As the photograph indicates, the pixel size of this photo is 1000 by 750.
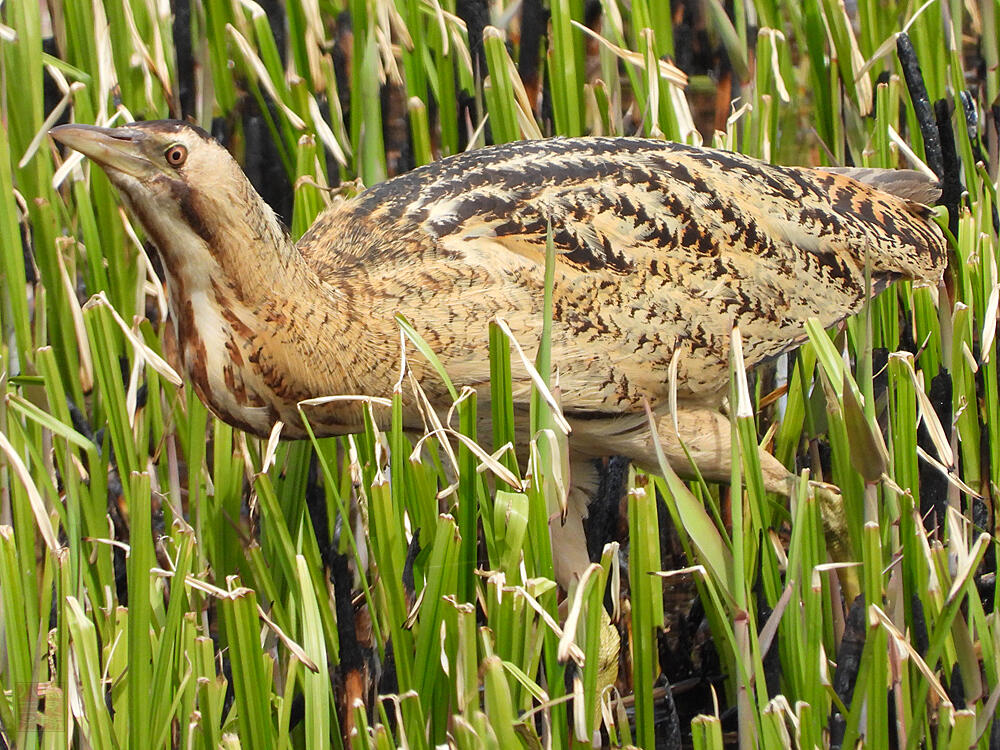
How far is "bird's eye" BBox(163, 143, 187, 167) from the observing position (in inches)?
50.8

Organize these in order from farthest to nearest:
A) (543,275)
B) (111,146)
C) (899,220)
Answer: (899,220) → (543,275) → (111,146)

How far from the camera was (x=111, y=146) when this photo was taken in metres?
1.27

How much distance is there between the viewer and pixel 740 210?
168 cm

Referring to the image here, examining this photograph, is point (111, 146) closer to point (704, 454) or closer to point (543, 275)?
point (543, 275)

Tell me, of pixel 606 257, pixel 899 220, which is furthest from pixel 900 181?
pixel 606 257

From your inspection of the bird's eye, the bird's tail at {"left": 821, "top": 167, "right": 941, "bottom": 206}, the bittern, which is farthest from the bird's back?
the bird's eye

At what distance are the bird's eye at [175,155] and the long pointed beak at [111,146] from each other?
0.02 meters

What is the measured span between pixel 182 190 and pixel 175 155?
0.04 meters

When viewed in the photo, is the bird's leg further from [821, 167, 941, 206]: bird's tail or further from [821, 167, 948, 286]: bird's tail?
[821, 167, 941, 206]: bird's tail

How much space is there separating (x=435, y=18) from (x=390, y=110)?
21 cm

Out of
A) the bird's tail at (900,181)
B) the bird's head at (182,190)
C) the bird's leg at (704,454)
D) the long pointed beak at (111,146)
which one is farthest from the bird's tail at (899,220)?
the long pointed beak at (111,146)

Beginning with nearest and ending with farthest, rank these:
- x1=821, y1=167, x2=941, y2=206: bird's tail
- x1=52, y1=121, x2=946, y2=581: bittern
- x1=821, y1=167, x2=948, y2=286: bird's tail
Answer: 1. x1=52, y1=121, x2=946, y2=581: bittern
2. x1=821, y1=167, x2=948, y2=286: bird's tail
3. x1=821, y1=167, x2=941, y2=206: bird's tail

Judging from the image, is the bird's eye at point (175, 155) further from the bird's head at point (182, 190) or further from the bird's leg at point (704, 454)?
the bird's leg at point (704, 454)

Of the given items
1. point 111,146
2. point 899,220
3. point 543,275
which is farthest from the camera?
point 899,220
